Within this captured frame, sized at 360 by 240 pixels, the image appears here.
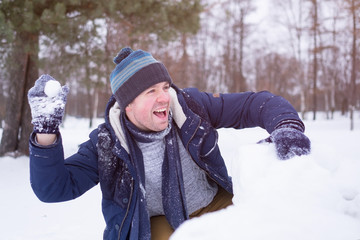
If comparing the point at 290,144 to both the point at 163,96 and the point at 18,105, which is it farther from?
the point at 18,105

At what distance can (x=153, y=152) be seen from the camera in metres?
1.97

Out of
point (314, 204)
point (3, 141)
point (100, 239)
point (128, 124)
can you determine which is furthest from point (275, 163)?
point (3, 141)

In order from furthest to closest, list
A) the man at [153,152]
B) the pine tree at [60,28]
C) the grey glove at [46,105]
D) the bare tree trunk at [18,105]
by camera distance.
Answer: the bare tree trunk at [18,105], the pine tree at [60,28], the man at [153,152], the grey glove at [46,105]

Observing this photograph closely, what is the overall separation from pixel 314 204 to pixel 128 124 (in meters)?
1.25

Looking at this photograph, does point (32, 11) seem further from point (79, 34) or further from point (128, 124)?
point (128, 124)

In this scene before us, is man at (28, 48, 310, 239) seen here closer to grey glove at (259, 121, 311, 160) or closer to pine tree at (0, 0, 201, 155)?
grey glove at (259, 121, 311, 160)

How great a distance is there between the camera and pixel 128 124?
1.94 meters

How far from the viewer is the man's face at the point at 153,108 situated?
187cm

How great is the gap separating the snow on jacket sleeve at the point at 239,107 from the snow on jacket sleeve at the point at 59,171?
2.69 ft

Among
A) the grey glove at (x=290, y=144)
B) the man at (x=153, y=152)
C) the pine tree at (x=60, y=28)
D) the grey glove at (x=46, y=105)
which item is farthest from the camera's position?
the pine tree at (x=60, y=28)

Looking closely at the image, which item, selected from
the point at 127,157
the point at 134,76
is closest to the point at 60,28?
the point at 134,76

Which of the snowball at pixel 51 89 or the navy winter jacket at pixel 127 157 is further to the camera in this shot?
the navy winter jacket at pixel 127 157

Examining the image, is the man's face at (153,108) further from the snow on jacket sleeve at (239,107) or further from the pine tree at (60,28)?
the pine tree at (60,28)

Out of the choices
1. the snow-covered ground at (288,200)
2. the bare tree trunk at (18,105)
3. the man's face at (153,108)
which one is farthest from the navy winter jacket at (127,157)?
the bare tree trunk at (18,105)
